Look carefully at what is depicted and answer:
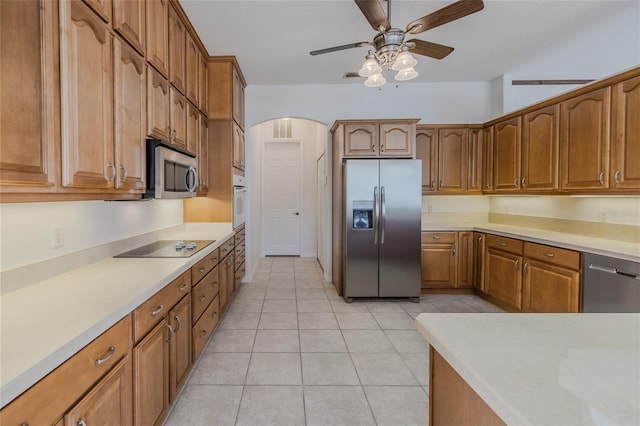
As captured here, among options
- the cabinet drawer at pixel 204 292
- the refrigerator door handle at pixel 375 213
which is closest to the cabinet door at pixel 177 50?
the cabinet drawer at pixel 204 292

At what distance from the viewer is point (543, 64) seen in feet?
12.5

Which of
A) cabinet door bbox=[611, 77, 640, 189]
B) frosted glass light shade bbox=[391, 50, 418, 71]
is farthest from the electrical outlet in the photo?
cabinet door bbox=[611, 77, 640, 189]

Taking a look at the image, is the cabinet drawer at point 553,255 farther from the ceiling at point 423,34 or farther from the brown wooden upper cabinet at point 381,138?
the ceiling at point 423,34

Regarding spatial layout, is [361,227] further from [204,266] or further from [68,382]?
Answer: [68,382]

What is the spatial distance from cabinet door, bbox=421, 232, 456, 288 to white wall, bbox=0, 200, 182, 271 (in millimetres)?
3166

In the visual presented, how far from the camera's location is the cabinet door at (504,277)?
10.8 ft

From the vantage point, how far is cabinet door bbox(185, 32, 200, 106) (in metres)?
2.92

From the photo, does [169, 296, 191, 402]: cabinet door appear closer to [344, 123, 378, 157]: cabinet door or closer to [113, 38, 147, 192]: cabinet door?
[113, 38, 147, 192]: cabinet door

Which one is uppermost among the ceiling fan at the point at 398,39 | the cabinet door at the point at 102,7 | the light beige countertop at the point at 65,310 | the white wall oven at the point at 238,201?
the ceiling fan at the point at 398,39

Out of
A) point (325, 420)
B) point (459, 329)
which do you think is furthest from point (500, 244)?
point (459, 329)

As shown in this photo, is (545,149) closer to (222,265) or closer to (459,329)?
(459,329)

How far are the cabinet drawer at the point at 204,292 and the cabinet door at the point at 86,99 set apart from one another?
0.97 metres

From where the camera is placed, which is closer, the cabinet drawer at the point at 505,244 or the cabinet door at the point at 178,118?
the cabinet door at the point at 178,118

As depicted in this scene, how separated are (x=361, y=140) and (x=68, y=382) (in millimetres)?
3513
